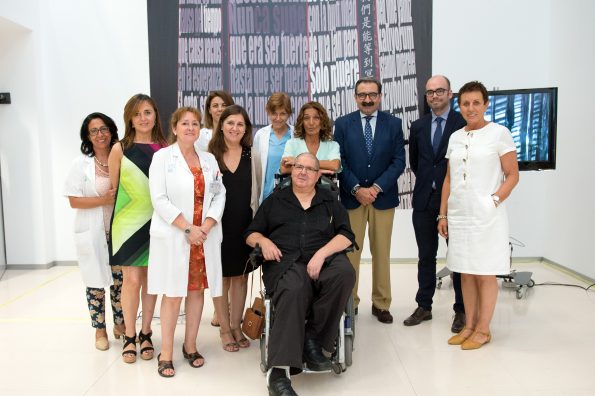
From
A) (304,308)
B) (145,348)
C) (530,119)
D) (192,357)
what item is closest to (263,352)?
(304,308)

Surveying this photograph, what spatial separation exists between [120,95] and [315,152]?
3.26m

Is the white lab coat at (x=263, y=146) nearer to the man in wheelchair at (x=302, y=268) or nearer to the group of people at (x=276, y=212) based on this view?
the group of people at (x=276, y=212)

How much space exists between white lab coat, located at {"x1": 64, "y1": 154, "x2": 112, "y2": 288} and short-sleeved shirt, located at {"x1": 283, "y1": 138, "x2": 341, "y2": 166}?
1342mm

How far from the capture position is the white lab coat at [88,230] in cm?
334

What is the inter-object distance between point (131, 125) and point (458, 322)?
2.74 metres

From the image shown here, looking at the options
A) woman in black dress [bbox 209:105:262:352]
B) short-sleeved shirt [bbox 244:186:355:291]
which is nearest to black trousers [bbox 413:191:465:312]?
short-sleeved shirt [bbox 244:186:355:291]

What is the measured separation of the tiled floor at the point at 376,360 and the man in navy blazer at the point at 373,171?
53cm

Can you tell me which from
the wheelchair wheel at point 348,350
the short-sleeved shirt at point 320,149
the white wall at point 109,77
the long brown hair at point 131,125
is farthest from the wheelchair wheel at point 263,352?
the white wall at point 109,77

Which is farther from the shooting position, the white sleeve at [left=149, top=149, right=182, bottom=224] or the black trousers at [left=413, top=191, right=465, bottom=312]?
the black trousers at [left=413, top=191, right=465, bottom=312]

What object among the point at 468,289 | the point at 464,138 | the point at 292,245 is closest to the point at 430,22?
the point at 464,138

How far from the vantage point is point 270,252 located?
9.77 feet

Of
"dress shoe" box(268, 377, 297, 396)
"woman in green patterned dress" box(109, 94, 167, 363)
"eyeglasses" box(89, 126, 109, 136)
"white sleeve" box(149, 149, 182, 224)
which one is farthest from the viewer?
"eyeglasses" box(89, 126, 109, 136)

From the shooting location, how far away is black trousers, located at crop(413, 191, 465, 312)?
3.80 metres

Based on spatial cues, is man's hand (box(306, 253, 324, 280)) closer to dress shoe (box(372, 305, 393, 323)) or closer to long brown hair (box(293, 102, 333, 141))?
long brown hair (box(293, 102, 333, 141))
